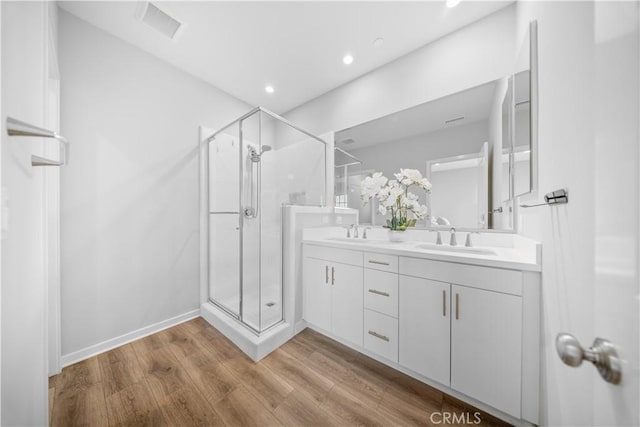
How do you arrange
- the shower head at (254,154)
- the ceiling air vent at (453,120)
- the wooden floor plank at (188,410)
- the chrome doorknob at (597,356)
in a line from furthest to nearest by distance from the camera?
the shower head at (254,154), the ceiling air vent at (453,120), the wooden floor plank at (188,410), the chrome doorknob at (597,356)

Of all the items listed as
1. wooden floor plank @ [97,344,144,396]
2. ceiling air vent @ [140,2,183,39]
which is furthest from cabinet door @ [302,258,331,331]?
ceiling air vent @ [140,2,183,39]

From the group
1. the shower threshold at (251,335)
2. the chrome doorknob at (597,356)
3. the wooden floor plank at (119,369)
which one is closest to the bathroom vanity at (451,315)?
the shower threshold at (251,335)

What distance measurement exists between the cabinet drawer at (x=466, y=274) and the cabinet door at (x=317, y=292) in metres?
0.67

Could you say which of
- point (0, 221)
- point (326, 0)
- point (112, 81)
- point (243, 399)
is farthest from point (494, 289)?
point (112, 81)

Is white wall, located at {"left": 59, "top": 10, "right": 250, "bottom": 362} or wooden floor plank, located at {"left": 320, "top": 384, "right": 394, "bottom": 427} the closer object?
wooden floor plank, located at {"left": 320, "top": 384, "right": 394, "bottom": 427}

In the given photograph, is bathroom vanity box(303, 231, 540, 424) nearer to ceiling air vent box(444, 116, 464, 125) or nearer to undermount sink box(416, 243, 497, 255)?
undermount sink box(416, 243, 497, 255)

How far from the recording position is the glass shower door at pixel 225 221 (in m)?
2.08

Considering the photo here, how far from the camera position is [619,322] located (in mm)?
318

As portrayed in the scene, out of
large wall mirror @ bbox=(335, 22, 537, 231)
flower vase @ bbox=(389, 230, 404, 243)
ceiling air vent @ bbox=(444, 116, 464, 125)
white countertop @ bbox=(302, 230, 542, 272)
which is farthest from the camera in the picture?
flower vase @ bbox=(389, 230, 404, 243)

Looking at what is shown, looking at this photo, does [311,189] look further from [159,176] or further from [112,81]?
[112,81]

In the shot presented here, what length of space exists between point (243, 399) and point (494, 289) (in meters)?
1.54

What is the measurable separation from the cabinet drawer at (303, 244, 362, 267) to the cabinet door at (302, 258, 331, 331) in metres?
0.05

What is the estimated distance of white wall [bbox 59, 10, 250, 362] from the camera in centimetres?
163

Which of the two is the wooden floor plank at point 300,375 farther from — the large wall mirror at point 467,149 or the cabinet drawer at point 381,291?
the large wall mirror at point 467,149
